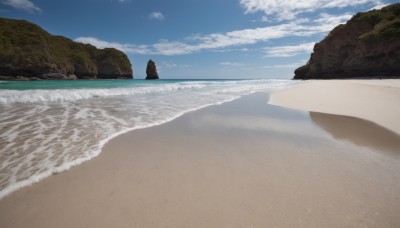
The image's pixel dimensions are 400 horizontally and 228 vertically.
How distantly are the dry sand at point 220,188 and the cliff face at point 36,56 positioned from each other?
6255 cm

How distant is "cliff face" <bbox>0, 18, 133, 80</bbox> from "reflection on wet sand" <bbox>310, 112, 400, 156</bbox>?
2520 inches

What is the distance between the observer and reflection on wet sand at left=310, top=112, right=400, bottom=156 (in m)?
3.92

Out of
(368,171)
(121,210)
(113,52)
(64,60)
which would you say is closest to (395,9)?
(368,171)

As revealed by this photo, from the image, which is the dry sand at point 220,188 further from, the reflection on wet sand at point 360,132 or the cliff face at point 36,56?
the cliff face at point 36,56

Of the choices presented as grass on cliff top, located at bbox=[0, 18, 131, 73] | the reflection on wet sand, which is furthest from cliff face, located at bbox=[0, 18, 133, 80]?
the reflection on wet sand

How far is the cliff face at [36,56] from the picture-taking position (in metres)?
48.0

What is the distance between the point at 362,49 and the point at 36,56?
253 feet

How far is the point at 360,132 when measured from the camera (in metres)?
4.85

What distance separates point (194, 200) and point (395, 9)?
64801 mm

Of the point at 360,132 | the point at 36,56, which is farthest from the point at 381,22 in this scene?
the point at 36,56

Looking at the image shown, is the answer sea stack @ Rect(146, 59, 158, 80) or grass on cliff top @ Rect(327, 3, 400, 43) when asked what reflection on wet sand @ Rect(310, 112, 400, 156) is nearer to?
grass on cliff top @ Rect(327, 3, 400, 43)

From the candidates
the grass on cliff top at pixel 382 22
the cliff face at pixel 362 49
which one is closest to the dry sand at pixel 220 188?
the cliff face at pixel 362 49

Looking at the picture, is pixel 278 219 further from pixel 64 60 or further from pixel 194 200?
pixel 64 60

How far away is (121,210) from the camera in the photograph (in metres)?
1.99
